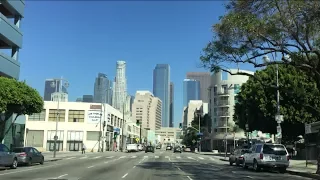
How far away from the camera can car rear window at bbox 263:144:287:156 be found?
26188 millimetres

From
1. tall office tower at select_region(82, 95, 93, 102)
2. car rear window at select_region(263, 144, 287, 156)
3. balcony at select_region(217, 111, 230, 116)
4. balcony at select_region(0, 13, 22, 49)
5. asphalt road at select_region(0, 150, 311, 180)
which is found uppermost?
balcony at select_region(0, 13, 22, 49)

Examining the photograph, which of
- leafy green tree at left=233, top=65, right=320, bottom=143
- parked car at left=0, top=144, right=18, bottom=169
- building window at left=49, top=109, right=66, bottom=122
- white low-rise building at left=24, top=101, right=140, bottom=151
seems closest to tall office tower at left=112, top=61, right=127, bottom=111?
white low-rise building at left=24, top=101, right=140, bottom=151

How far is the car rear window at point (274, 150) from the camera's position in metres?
26.2

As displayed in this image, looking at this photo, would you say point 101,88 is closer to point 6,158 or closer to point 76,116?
point 76,116

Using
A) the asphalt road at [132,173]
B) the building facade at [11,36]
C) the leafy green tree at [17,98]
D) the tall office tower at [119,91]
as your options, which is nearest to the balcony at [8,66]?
the building facade at [11,36]

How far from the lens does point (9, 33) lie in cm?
4069

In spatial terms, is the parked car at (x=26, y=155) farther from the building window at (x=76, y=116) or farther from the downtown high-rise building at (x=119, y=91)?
the downtown high-rise building at (x=119, y=91)

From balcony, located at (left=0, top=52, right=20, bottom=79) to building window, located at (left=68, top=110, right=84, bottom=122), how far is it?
Answer: 42886 millimetres

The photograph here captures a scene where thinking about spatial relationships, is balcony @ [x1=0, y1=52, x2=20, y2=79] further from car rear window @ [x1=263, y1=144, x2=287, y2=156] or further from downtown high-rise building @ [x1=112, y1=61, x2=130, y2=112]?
downtown high-rise building @ [x1=112, y1=61, x2=130, y2=112]

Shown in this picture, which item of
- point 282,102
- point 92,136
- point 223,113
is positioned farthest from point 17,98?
point 223,113

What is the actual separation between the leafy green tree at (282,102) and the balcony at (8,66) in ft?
92.2

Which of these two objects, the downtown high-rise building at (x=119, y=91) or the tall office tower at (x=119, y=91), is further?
the tall office tower at (x=119, y=91)

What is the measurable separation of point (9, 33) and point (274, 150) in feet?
98.1

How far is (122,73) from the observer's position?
121375 millimetres
